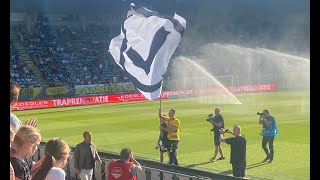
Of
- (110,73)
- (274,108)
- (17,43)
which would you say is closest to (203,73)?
(110,73)

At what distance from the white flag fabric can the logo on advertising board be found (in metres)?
4.24

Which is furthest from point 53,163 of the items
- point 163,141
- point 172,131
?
point 163,141

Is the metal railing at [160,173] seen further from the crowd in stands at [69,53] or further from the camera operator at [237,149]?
the crowd in stands at [69,53]

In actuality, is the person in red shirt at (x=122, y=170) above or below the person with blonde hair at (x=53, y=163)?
below

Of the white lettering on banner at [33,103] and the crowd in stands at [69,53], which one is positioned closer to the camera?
the white lettering on banner at [33,103]

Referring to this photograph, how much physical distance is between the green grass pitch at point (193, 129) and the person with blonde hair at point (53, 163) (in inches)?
368

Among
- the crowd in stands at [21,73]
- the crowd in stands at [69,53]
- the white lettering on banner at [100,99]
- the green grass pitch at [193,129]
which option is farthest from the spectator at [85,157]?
the crowd in stands at [69,53]

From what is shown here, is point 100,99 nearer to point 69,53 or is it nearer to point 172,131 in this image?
point 69,53

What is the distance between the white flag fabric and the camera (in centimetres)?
1292

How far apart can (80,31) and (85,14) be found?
86.1 inches

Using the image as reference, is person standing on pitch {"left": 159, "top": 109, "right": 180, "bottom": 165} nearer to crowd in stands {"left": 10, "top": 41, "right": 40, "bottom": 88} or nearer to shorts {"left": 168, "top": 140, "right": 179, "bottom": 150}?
shorts {"left": 168, "top": 140, "right": 179, "bottom": 150}

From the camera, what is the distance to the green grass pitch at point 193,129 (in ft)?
49.2

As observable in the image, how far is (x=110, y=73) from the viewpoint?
158 feet

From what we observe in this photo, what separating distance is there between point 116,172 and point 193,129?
14.2 m
